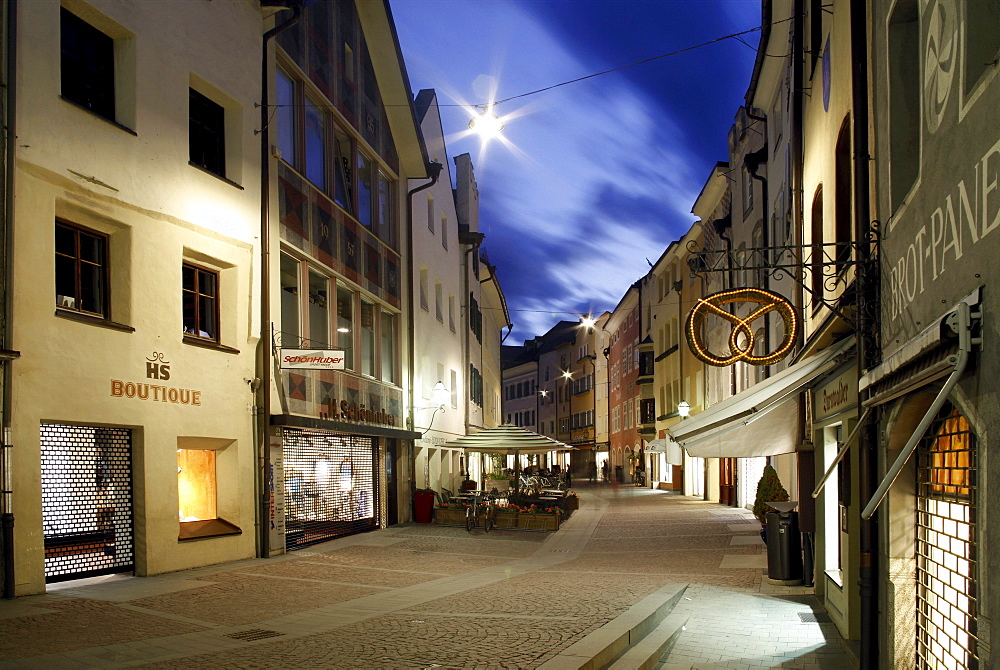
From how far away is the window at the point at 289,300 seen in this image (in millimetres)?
18188

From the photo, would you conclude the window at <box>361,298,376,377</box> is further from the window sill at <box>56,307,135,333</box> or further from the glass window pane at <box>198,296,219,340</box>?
the window sill at <box>56,307,135,333</box>

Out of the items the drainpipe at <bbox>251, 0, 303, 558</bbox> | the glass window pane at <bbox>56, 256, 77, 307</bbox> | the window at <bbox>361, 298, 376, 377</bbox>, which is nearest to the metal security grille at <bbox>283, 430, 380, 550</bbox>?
the drainpipe at <bbox>251, 0, 303, 558</bbox>

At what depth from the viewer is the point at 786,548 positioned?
13039 mm

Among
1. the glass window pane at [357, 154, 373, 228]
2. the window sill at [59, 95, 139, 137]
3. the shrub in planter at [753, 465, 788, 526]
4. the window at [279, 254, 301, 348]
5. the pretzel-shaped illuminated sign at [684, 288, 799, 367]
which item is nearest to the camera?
the pretzel-shaped illuminated sign at [684, 288, 799, 367]

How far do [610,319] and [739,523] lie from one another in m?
45.7

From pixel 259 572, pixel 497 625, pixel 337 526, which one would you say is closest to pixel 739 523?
pixel 337 526

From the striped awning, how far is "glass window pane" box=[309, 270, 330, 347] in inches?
244


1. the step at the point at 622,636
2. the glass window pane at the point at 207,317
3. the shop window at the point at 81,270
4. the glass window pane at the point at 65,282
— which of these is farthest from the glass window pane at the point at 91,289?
the step at the point at 622,636

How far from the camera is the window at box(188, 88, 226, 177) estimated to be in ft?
51.3

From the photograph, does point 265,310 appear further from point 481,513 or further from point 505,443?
point 505,443

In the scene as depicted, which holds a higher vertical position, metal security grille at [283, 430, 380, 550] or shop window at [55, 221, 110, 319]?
shop window at [55, 221, 110, 319]

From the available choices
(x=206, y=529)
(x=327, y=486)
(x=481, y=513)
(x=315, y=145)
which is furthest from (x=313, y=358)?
(x=481, y=513)

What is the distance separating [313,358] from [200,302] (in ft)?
7.02

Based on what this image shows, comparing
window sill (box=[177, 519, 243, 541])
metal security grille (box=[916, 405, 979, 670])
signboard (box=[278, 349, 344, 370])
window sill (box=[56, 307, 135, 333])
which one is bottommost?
window sill (box=[177, 519, 243, 541])
